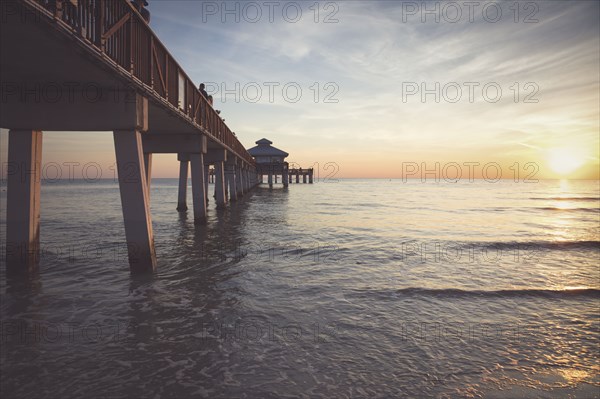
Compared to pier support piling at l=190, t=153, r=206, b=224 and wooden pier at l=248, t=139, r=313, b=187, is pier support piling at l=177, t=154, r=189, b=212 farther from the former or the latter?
wooden pier at l=248, t=139, r=313, b=187

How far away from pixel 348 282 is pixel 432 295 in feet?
6.26

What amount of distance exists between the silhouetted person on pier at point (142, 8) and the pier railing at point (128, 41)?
0.36 m

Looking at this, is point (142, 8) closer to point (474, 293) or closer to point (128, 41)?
point (128, 41)

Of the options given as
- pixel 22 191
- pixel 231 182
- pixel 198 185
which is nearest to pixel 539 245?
pixel 198 185

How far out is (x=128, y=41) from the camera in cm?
675

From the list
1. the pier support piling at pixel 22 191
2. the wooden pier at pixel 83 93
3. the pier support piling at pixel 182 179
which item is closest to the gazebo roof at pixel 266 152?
the pier support piling at pixel 182 179

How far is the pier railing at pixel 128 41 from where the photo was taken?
483cm

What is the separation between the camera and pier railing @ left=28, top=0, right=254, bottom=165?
4828mm

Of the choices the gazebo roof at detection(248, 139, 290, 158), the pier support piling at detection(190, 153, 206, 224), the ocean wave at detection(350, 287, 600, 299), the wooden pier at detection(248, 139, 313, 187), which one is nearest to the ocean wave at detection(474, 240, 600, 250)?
the ocean wave at detection(350, 287, 600, 299)

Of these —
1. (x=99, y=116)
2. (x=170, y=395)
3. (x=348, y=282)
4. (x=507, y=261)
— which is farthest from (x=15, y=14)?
(x=507, y=261)

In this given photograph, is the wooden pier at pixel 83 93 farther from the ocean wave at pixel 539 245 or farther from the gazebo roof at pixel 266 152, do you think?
the gazebo roof at pixel 266 152

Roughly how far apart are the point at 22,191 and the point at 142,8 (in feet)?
16.9

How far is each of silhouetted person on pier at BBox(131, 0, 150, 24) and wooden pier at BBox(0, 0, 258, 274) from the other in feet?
1.21

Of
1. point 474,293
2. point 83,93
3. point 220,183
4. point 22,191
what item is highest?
point 83,93
